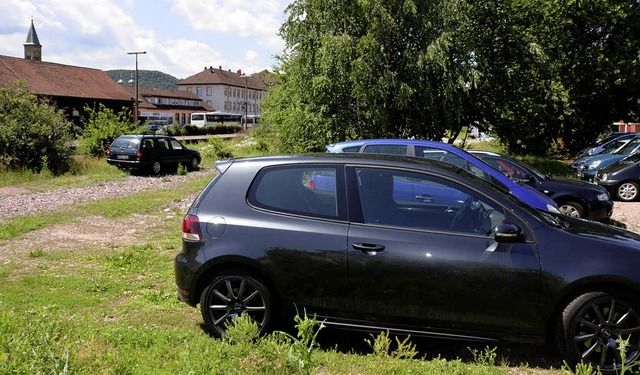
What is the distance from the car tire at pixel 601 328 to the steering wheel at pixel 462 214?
3.33ft

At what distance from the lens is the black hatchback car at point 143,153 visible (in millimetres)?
21620

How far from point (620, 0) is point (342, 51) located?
782 inches

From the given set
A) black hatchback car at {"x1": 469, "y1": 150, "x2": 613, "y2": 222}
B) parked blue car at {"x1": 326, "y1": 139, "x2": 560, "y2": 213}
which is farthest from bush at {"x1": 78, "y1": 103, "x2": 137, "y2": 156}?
black hatchback car at {"x1": 469, "y1": 150, "x2": 613, "y2": 222}

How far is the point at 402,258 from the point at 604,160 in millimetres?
16689

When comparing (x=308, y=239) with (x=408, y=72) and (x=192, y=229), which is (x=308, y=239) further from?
(x=408, y=72)

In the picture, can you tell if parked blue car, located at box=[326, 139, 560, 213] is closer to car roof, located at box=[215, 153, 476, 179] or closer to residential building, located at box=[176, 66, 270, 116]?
car roof, located at box=[215, 153, 476, 179]

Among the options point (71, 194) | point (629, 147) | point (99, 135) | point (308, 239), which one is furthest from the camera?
point (99, 135)

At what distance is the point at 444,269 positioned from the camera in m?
4.16

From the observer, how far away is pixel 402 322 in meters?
4.29

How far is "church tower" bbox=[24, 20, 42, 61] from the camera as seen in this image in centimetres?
9881

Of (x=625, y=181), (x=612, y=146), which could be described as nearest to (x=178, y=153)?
(x=625, y=181)

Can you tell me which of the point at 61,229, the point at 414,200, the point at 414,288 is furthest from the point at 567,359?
the point at 61,229

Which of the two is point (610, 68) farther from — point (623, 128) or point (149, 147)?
point (623, 128)

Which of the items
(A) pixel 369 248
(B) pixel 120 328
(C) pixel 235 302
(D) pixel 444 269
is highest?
(A) pixel 369 248
